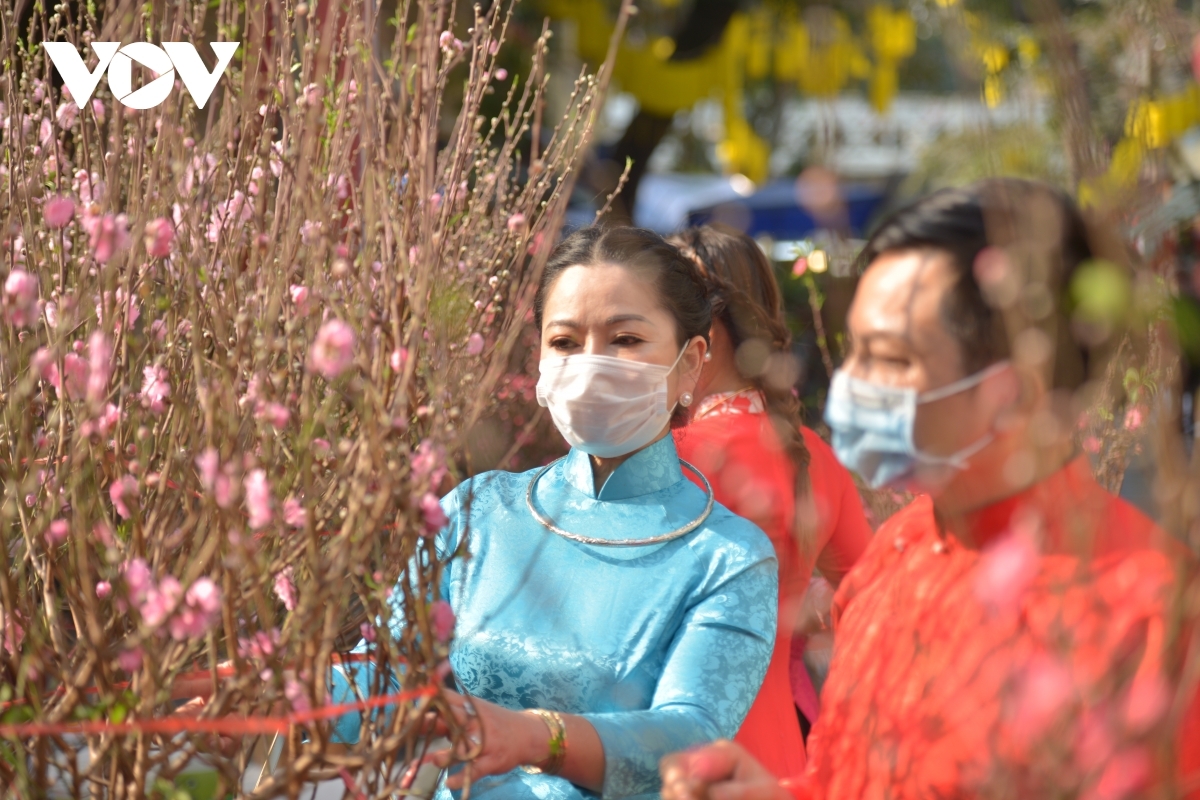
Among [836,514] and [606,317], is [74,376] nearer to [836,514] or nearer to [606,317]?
[606,317]

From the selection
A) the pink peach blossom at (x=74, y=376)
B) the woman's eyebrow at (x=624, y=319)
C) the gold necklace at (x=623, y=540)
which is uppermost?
the pink peach blossom at (x=74, y=376)

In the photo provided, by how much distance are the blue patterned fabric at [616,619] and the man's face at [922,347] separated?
1.85 feet

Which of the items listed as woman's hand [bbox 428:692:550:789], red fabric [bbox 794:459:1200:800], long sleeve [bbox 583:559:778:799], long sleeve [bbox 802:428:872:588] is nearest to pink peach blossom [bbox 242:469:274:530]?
woman's hand [bbox 428:692:550:789]

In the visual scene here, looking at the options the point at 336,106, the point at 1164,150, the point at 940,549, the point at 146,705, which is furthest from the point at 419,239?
the point at 1164,150

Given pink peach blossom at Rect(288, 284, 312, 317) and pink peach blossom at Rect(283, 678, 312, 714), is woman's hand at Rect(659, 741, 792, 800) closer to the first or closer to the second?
pink peach blossom at Rect(283, 678, 312, 714)

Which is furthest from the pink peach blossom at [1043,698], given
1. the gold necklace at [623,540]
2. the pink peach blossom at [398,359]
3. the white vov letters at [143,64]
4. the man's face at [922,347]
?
the white vov letters at [143,64]

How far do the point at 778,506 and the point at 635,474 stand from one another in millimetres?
545

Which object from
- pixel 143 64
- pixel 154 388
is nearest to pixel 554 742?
pixel 154 388

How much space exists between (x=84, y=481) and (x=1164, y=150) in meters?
1.31

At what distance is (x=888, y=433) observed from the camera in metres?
1.30

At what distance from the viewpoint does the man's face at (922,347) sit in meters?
1.23

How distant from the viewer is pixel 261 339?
53.4 inches

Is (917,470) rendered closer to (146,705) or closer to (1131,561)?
(1131,561)

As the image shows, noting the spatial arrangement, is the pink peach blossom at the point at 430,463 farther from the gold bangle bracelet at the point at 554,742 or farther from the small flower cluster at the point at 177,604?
the gold bangle bracelet at the point at 554,742
